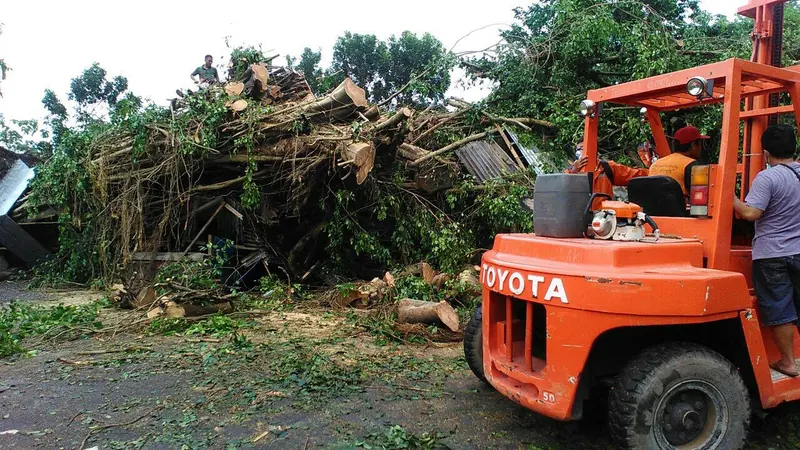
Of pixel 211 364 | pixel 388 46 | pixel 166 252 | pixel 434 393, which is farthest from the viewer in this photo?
pixel 388 46

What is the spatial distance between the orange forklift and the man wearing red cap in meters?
0.20

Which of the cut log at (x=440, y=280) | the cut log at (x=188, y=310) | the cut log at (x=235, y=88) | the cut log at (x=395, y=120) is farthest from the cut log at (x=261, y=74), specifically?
the cut log at (x=440, y=280)

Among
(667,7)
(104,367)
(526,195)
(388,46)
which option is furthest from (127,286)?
(388,46)

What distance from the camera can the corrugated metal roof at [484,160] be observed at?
8336mm

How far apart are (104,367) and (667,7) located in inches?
423

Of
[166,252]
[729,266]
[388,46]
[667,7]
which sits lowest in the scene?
[166,252]

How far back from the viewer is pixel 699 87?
3070mm

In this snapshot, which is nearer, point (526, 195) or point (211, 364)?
point (211, 364)

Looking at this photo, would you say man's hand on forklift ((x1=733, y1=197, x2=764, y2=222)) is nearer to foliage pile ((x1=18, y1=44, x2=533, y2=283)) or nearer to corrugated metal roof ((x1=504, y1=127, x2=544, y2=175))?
foliage pile ((x1=18, y1=44, x2=533, y2=283))

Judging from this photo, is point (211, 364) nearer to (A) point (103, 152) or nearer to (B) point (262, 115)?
(B) point (262, 115)

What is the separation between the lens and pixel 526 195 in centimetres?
774

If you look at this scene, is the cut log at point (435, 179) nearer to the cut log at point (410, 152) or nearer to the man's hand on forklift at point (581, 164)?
the cut log at point (410, 152)

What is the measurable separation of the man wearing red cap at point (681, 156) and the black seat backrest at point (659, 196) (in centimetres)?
13

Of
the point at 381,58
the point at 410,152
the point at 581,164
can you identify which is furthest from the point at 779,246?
the point at 381,58
